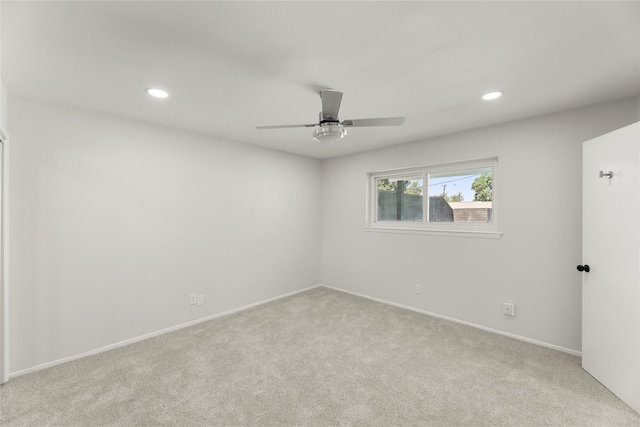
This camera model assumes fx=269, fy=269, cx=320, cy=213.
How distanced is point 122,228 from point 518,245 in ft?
13.3

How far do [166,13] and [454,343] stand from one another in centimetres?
337

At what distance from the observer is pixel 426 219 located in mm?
3689

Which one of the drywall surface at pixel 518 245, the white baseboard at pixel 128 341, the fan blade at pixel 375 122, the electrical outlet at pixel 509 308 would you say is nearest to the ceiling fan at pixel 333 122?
the fan blade at pixel 375 122

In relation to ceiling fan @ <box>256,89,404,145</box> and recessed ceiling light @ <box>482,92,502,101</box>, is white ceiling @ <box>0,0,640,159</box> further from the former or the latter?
ceiling fan @ <box>256,89,404,145</box>

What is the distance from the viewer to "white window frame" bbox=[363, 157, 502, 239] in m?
3.07

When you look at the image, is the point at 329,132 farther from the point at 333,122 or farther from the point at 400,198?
the point at 400,198

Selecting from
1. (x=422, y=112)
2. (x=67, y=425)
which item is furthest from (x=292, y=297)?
(x=422, y=112)

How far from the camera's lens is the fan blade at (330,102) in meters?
1.81

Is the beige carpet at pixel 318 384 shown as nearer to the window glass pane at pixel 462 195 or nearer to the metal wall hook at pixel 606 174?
the window glass pane at pixel 462 195

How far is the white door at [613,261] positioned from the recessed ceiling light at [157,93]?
133 inches

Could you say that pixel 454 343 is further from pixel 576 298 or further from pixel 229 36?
pixel 229 36

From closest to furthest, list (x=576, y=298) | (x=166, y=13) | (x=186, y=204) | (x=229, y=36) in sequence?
1. (x=166, y=13)
2. (x=229, y=36)
3. (x=576, y=298)
4. (x=186, y=204)

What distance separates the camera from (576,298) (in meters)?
2.48

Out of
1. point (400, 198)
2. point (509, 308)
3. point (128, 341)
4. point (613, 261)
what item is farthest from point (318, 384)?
point (400, 198)
